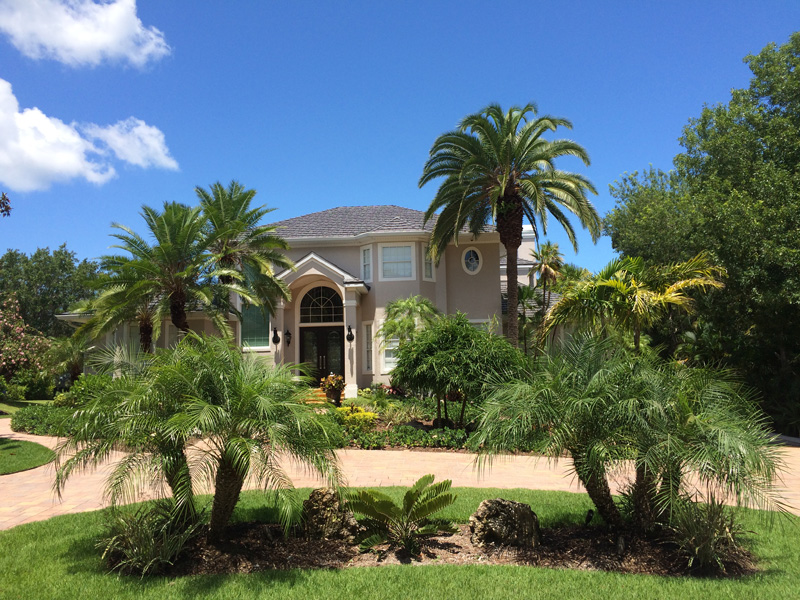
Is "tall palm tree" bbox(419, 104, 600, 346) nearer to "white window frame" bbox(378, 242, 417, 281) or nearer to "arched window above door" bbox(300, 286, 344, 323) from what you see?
"white window frame" bbox(378, 242, 417, 281)

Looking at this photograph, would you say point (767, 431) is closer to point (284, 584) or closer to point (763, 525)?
point (763, 525)

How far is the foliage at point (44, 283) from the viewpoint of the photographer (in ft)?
139

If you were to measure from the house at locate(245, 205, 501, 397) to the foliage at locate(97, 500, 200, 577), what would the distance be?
15980 mm

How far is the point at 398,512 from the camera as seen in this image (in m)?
6.28

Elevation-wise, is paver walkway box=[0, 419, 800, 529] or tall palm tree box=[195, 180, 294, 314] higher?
tall palm tree box=[195, 180, 294, 314]

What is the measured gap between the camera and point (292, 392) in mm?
6168

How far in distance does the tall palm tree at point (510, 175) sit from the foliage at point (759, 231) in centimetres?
432

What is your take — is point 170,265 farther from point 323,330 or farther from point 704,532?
point 704,532

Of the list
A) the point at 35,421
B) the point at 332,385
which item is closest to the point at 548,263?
the point at 332,385

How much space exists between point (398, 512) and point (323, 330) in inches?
740

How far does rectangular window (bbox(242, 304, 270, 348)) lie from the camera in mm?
24453

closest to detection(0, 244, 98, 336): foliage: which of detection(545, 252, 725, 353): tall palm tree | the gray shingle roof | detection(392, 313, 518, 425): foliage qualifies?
the gray shingle roof

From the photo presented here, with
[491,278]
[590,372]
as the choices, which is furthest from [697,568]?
[491,278]

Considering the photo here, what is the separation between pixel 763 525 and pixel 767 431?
2399mm
